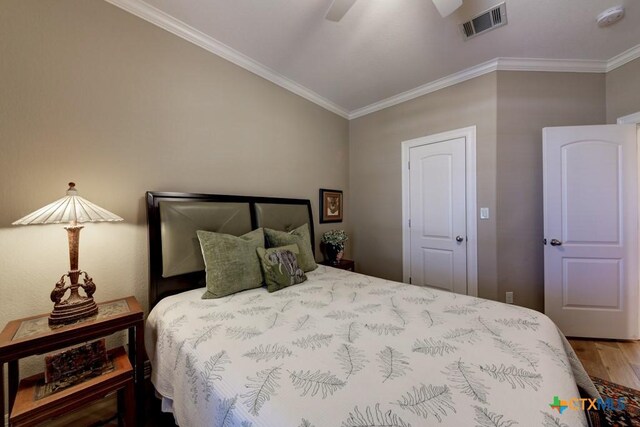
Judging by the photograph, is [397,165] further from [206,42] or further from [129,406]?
[129,406]

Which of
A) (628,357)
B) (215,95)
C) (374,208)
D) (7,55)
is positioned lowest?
(628,357)

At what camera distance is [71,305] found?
4.15ft

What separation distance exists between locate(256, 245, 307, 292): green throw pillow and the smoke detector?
296 cm

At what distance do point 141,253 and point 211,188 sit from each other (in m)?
0.72

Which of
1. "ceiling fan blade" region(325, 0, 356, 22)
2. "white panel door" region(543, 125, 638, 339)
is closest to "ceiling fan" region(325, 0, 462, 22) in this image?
"ceiling fan blade" region(325, 0, 356, 22)

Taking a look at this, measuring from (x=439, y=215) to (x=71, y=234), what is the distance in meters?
3.15

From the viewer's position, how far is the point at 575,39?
84.0 inches

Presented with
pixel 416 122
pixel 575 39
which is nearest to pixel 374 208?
pixel 416 122

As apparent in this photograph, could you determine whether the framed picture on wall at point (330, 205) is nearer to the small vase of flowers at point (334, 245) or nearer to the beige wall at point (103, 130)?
the small vase of flowers at point (334, 245)

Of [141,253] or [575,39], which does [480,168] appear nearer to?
[575,39]

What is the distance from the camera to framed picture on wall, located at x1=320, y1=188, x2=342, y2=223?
326cm

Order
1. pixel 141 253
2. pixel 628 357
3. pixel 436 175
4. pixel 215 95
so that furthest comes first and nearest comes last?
1. pixel 436 175
2. pixel 215 95
3. pixel 628 357
4. pixel 141 253

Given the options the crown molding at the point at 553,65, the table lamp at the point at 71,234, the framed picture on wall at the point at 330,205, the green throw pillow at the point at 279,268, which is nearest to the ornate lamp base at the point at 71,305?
the table lamp at the point at 71,234

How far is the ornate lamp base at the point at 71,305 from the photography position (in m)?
1.23
